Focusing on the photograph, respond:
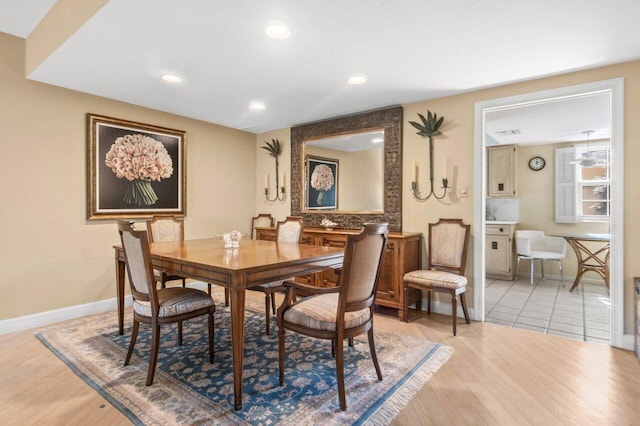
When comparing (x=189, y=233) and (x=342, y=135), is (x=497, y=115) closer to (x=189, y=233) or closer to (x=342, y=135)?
(x=342, y=135)

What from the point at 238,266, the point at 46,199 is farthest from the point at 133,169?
the point at 238,266

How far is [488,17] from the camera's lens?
80.7 inches

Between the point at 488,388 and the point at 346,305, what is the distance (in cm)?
110

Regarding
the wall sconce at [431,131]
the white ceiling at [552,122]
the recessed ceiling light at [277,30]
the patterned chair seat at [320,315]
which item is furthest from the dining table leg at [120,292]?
the white ceiling at [552,122]

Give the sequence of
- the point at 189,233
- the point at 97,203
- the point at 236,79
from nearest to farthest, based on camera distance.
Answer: the point at 236,79
the point at 97,203
the point at 189,233

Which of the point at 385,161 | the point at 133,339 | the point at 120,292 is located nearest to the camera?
the point at 133,339

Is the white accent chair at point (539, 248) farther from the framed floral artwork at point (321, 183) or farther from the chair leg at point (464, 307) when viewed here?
the framed floral artwork at point (321, 183)

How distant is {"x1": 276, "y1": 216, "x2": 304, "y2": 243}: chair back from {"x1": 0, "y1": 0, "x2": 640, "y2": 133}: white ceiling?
1.36m

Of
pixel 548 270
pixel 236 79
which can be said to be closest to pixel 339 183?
pixel 236 79

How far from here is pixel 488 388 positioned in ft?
6.84

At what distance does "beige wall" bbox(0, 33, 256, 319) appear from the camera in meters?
2.99

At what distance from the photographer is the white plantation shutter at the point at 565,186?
5.38m

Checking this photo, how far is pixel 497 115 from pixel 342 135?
1.93m

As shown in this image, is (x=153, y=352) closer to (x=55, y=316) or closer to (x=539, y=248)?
(x=55, y=316)
